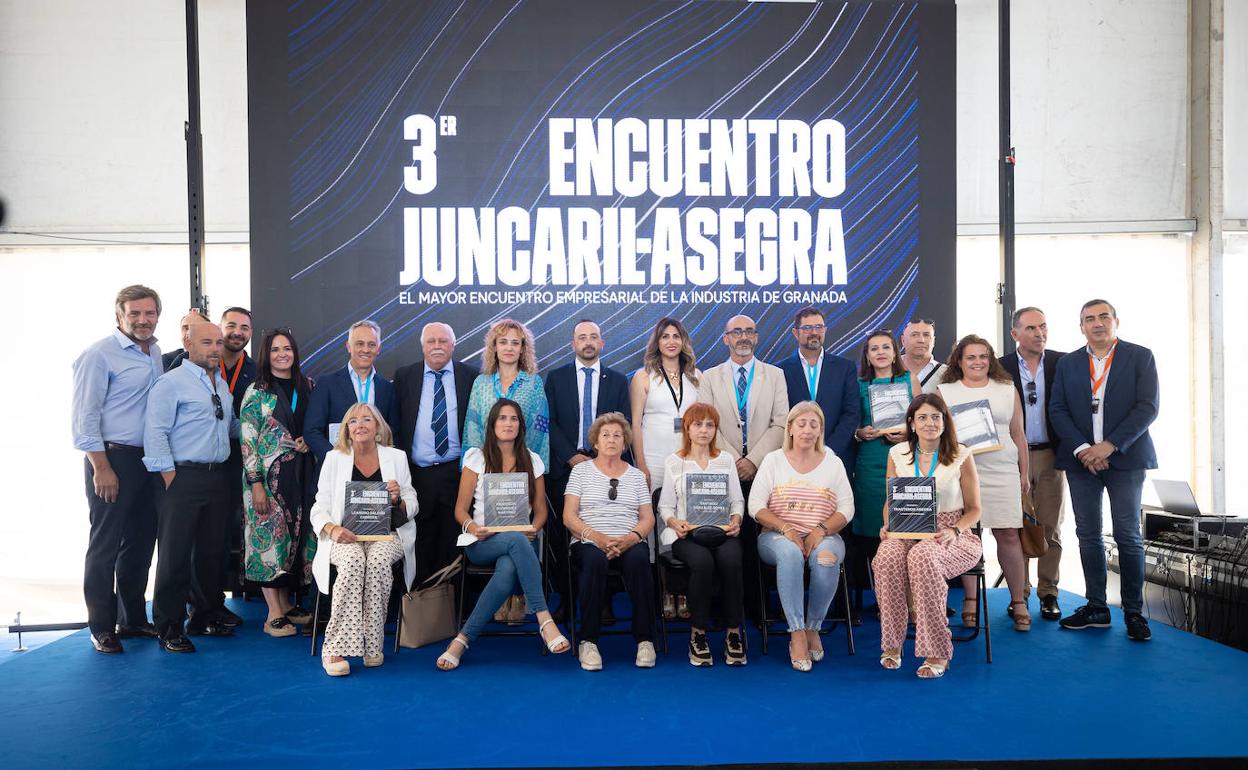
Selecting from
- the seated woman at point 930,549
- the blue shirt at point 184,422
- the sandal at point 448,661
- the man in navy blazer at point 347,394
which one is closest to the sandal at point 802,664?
the seated woman at point 930,549

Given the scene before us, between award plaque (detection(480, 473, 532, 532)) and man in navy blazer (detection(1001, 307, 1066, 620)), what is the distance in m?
2.86

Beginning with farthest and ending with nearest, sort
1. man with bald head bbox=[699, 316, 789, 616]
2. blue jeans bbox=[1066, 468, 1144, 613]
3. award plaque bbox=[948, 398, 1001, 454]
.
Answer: man with bald head bbox=[699, 316, 789, 616], blue jeans bbox=[1066, 468, 1144, 613], award plaque bbox=[948, 398, 1001, 454]

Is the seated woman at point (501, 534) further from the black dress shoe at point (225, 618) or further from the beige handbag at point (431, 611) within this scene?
the black dress shoe at point (225, 618)

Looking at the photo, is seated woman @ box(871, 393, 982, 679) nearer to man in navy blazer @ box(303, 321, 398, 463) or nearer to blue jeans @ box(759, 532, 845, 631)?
blue jeans @ box(759, 532, 845, 631)

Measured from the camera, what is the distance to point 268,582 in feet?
14.9

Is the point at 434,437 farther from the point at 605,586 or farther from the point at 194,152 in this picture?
the point at 194,152

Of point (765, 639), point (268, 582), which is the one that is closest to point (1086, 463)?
point (765, 639)

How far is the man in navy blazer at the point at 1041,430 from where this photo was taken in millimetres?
4914

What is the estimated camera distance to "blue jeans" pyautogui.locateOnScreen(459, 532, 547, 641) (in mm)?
4020

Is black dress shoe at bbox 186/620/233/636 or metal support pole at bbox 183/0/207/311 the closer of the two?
black dress shoe at bbox 186/620/233/636

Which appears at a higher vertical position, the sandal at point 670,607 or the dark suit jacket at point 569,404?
the dark suit jacket at point 569,404

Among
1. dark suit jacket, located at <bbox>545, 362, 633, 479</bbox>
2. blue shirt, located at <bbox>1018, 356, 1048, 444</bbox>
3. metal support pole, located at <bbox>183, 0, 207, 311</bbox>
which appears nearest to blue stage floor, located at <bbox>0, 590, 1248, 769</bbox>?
dark suit jacket, located at <bbox>545, 362, 633, 479</bbox>

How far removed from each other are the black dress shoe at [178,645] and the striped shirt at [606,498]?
6.57 ft

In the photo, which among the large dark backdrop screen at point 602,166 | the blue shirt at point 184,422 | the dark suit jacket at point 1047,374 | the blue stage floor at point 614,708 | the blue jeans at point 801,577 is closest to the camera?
the blue stage floor at point 614,708
